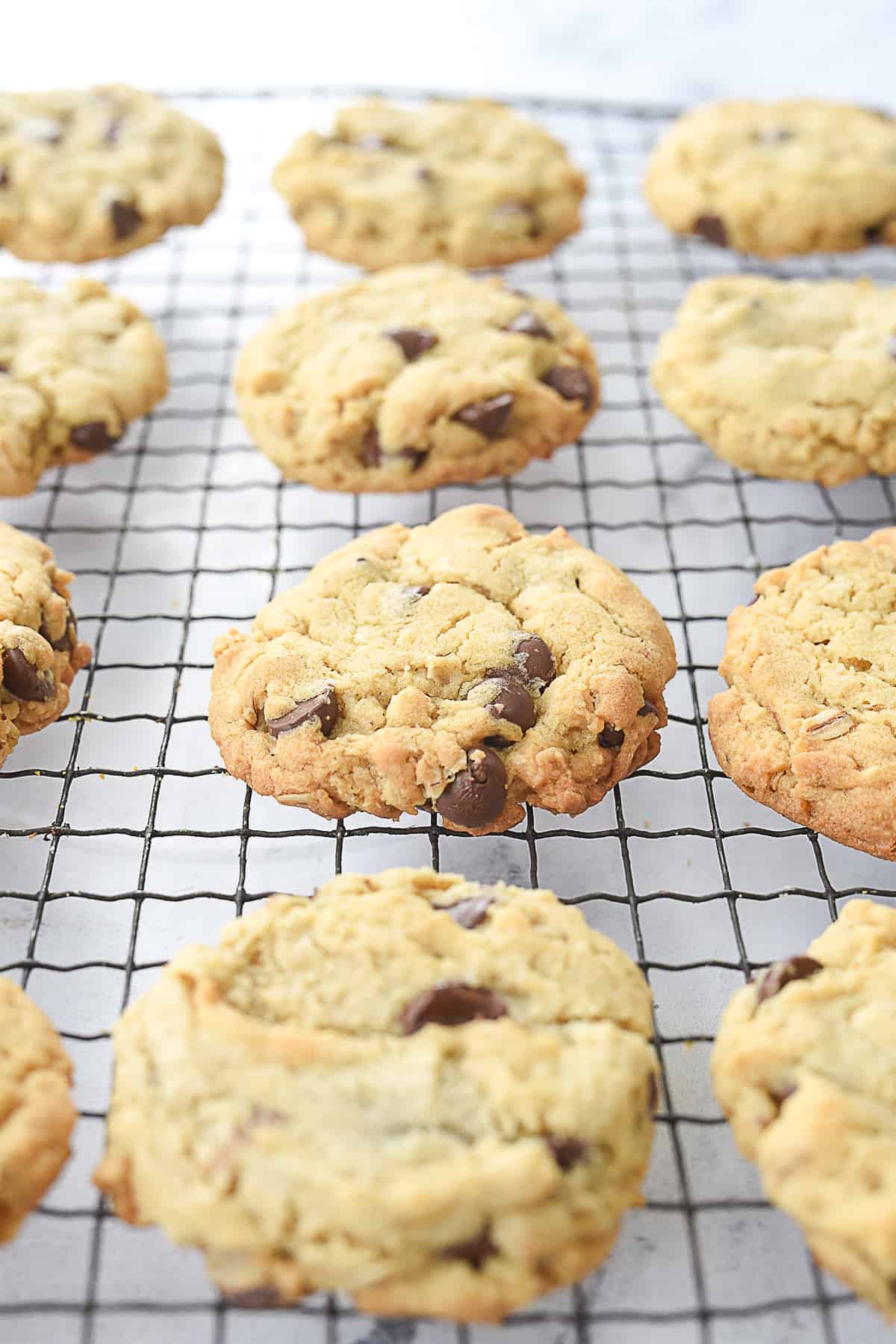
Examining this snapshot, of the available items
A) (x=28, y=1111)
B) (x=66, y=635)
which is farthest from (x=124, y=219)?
(x=28, y=1111)

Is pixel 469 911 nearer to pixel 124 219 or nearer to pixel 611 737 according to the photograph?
pixel 611 737

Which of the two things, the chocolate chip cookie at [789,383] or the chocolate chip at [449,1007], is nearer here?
the chocolate chip at [449,1007]

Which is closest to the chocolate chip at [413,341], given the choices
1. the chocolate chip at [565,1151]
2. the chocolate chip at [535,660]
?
the chocolate chip at [535,660]

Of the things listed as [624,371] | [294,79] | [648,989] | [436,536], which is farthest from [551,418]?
[294,79]

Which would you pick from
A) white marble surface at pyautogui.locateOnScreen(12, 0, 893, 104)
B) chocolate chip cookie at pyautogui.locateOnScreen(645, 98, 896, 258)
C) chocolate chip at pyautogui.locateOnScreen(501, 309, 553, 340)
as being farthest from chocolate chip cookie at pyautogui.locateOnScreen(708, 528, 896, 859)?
white marble surface at pyautogui.locateOnScreen(12, 0, 893, 104)

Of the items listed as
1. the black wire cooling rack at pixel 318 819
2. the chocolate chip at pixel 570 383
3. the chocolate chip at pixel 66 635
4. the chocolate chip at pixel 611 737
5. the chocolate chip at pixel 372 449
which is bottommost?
the black wire cooling rack at pixel 318 819

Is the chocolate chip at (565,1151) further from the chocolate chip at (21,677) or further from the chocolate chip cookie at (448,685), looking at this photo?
the chocolate chip at (21,677)

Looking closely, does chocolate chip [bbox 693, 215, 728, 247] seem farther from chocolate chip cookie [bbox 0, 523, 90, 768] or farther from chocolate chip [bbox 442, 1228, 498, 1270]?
chocolate chip [bbox 442, 1228, 498, 1270]
